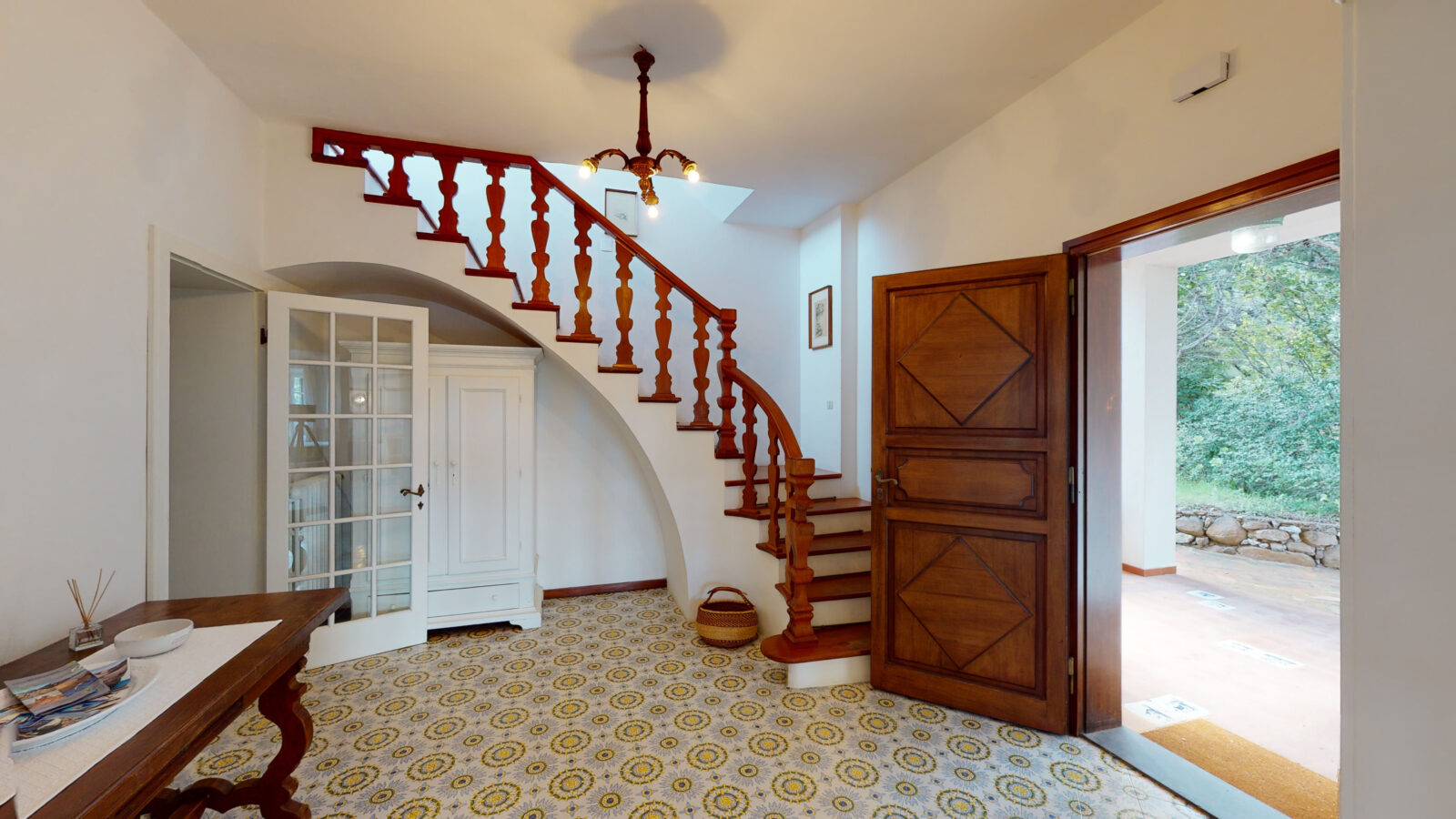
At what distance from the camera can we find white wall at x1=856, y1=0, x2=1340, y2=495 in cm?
166

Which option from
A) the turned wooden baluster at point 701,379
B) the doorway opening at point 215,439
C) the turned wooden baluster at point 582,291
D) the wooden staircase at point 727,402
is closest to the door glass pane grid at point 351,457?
the doorway opening at point 215,439

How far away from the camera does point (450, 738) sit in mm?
2355

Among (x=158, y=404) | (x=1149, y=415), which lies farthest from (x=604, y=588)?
(x=1149, y=415)

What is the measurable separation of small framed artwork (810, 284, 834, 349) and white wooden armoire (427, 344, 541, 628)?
217 cm

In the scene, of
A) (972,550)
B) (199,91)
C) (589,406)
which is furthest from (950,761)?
(199,91)

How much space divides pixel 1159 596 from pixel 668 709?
4.12m

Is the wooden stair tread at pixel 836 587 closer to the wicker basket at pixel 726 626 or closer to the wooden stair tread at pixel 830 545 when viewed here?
the wooden stair tread at pixel 830 545

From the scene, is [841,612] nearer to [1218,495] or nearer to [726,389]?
[726,389]

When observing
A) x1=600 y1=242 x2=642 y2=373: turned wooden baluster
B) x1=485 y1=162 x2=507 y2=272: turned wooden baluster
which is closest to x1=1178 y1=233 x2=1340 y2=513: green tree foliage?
x1=600 y1=242 x2=642 y2=373: turned wooden baluster

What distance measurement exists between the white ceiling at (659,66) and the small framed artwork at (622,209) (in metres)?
1.07

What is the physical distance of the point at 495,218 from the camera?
3.33 meters

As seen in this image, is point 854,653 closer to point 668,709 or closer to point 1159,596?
point 668,709

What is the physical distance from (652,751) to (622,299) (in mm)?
2509

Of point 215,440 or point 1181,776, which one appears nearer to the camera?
point 1181,776
